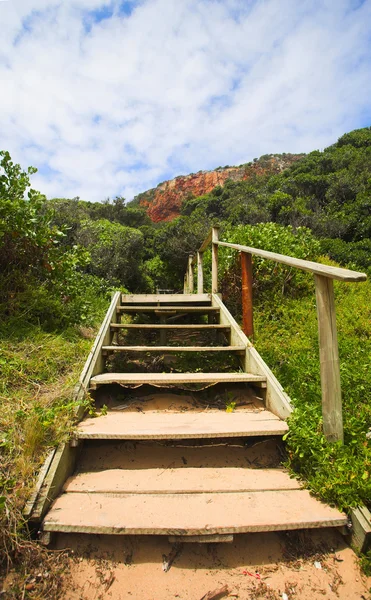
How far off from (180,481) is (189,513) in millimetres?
263

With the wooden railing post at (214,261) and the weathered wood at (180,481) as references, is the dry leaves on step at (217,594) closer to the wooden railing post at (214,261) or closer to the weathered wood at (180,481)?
the weathered wood at (180,481)

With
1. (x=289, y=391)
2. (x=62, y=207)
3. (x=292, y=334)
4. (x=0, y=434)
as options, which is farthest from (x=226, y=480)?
(x=62, y=207)

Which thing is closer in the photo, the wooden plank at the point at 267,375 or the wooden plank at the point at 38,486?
the wooden plank at the point at 38,486

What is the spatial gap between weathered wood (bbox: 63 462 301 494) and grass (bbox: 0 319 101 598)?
9.9 inches

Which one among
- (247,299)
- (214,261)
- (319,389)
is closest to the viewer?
(319,389)

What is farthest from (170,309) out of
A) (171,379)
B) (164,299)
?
(171,379)

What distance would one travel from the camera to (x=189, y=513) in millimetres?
1428

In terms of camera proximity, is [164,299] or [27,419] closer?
[27,419]

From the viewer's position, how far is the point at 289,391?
7.51 ft

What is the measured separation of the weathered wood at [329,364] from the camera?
1.64 m

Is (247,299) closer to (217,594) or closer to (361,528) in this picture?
(361,528)

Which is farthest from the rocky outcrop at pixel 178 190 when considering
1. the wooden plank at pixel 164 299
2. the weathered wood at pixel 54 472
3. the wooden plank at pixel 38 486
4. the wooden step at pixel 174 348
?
the wooden plank at pixel 38 486

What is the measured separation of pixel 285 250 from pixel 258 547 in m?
4.16

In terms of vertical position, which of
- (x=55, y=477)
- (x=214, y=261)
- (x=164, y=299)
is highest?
(x=214, y=261)
